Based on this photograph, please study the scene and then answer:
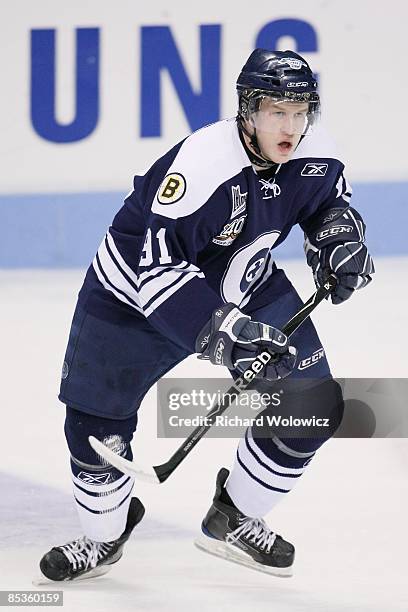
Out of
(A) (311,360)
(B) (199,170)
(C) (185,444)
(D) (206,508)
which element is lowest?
(D) (206,508)

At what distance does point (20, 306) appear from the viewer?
4.84 metres

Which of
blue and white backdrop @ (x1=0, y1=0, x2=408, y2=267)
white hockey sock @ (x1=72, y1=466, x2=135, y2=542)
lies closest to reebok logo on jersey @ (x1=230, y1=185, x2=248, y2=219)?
white hockey sock @ (x1=72, y1=466, x2=135, y2=542)

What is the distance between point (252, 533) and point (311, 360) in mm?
426

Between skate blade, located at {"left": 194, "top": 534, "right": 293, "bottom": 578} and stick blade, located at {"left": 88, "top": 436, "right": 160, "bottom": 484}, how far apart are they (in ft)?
1.08

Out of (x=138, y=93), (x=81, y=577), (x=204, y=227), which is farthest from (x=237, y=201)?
(x=138, y=93)

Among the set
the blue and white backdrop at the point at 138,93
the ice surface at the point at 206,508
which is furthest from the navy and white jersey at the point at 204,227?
the blue and white backdrop at the point at 138,93

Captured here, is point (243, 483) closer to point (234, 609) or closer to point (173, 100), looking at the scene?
point (234, 609)

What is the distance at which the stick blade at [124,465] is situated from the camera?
2654 mm

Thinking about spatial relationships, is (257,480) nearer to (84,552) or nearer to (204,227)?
(84,552)

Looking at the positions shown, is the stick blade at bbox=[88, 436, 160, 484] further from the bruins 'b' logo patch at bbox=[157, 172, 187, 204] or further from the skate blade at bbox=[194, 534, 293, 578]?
the bruins 'b' logo patch at bbox=[157, 172, 187, 204]

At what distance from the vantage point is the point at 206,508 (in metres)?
3.22

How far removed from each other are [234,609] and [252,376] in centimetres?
47

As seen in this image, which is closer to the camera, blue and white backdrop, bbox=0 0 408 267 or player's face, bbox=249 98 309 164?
player's face, bbox=249 98 309 164

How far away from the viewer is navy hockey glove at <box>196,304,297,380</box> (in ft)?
7.89
